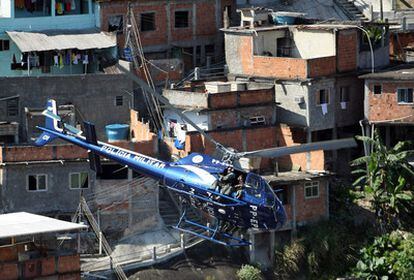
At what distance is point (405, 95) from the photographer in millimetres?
75875

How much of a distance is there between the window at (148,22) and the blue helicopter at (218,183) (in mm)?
10876

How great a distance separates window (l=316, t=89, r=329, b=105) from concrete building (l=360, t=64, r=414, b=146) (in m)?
1.43

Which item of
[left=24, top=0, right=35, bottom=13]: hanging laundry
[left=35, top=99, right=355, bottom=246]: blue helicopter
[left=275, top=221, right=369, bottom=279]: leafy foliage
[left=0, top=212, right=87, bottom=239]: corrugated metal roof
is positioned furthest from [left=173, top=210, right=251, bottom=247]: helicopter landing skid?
[left=24, top=0, right=35, bottom=13]: hanging laundry

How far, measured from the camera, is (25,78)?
243ft

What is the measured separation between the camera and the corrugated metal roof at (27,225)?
61094mm


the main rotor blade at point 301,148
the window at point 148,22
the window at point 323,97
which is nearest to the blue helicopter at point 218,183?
the main rotor blade at point 301,148

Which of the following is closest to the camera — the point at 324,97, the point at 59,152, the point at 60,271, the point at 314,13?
the point at 60,271

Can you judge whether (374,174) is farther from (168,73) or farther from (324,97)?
(168,73)

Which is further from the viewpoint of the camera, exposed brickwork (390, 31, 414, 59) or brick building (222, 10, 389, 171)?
exposed brickwork (390, 31, 414, 59)

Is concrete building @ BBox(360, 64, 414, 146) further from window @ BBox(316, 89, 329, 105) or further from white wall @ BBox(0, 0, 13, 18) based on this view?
white wall @ BBox(0, 0, 13, 18)

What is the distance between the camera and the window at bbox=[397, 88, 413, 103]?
249ft

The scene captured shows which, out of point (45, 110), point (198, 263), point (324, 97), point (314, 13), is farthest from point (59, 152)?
point (314, 13)

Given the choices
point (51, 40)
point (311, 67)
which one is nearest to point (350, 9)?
point (311, 67)

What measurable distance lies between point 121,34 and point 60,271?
18884mm
